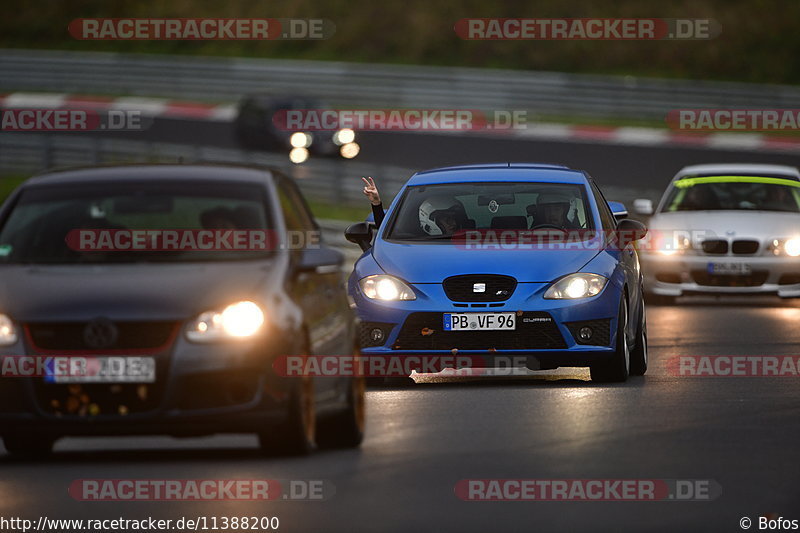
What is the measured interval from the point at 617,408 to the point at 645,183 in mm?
28391

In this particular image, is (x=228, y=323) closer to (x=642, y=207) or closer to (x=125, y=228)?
(x=125, y=228)

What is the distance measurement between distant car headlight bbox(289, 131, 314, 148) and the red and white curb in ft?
7.08

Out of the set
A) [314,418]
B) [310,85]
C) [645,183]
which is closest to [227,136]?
[310,85]

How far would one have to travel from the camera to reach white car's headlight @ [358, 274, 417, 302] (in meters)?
14.1

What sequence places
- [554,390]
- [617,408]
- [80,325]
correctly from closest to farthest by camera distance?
1. [80,325]
2. [617,408]
3. [554,390]

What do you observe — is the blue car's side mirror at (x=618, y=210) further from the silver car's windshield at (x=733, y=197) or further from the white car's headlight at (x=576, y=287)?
the silver car's windshield at (x=733, y=197)

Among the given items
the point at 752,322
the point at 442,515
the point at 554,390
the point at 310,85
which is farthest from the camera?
the point at 310,85

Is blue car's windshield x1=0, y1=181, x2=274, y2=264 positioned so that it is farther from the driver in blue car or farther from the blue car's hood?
the driver in blue car

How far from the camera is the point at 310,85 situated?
177 ft

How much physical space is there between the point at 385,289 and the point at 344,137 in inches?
1361

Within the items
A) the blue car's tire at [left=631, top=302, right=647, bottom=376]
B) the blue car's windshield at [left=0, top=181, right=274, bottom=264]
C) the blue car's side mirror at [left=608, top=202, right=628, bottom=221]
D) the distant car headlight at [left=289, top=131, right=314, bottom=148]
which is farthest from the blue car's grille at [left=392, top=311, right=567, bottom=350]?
the distant car headlight at [left=289, top=131, right=314, bottom=148]

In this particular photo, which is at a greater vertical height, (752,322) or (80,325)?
(80,325)

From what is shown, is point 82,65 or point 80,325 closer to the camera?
point 80,325

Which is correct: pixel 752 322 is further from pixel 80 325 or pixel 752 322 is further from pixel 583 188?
pixel 80 325
